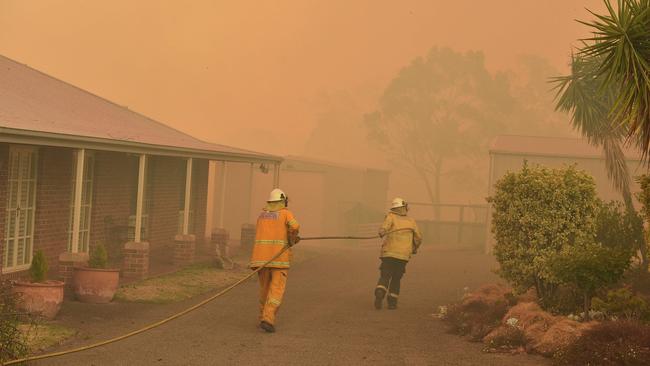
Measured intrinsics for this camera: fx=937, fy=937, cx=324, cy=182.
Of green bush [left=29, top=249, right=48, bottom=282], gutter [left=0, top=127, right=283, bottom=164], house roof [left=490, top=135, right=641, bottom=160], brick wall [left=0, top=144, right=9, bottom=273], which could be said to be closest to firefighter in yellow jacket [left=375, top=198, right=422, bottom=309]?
gutter [left=0, top=127, right=283, bottom=164]

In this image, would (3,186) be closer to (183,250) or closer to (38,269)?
(38,269)

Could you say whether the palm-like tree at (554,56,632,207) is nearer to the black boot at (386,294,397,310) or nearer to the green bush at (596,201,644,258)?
the green bush at (596,201,644,258)

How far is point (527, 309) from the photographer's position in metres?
11.4

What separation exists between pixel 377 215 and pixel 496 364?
3087 centimetres

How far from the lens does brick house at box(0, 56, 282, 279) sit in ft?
45.9

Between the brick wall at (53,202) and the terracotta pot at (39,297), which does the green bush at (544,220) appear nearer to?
the terracotta pot at (39,297)

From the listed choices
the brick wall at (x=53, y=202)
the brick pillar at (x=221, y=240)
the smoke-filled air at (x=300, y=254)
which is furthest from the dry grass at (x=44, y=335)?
the brick pillar at (x=221, y=240)

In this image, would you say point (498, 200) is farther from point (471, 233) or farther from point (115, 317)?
point (471, 233)

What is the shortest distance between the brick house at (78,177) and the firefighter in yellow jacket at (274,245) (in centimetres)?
326

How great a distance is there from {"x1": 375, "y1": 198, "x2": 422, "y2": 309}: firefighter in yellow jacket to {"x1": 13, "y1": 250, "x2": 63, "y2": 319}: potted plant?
4.89 m

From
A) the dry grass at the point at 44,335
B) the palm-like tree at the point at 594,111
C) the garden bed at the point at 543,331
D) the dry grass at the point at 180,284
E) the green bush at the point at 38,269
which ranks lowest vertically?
the dry grass at the point at 44,335

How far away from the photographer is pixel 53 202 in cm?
1589

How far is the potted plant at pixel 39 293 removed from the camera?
11453 mm

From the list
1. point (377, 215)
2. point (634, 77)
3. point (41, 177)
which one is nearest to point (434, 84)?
point (377, 215)
